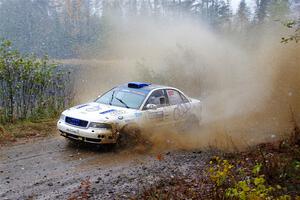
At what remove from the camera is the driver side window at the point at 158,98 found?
10693 millimetres

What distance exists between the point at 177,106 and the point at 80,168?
13.1ft

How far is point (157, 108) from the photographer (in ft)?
35.0

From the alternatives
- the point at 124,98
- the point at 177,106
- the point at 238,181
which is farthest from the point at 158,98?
the point at 238,181

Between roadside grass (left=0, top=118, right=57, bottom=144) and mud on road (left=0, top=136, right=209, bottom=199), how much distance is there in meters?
0.65

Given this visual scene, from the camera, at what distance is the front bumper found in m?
9.31

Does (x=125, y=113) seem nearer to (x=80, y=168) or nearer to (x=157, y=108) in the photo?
(x=157, y=108)

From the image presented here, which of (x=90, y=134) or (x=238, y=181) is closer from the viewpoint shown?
(x=238, y=181)

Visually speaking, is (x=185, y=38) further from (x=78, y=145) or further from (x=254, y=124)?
(x=78, y=145)

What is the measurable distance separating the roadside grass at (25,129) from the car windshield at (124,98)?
7.17ft

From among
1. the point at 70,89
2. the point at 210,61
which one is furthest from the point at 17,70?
the point at 210,61

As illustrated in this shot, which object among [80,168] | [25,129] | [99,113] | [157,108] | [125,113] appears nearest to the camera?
[80,168]

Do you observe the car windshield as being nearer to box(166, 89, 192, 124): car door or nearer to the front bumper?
box(166, 89, 192, 124): car door

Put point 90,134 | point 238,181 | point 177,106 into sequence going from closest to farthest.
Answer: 1. point 238,181
2. point 90,134
3. point 177,106

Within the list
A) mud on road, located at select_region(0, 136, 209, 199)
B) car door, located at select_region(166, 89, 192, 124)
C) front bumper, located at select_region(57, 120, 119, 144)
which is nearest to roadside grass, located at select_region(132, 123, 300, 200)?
mud on road, located at select_region(0, 136, 209, 199)
